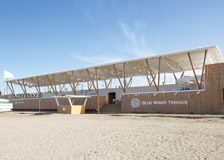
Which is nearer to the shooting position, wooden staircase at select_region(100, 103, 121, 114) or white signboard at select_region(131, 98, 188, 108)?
white signboard at select_region(131, 98, 188, 108)

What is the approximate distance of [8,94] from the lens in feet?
171

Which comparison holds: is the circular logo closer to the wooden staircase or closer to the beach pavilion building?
the beach pavilion building

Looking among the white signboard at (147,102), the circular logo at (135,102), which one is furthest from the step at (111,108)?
the white signboard at (147,102)

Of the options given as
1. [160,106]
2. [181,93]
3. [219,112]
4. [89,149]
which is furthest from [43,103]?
[89,149]

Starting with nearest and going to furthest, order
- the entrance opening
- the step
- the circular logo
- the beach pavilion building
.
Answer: the beach pavilion building → the circular logo → the step → the entrance opening

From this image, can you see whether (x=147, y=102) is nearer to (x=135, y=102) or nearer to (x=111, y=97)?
(x=135, y=102)

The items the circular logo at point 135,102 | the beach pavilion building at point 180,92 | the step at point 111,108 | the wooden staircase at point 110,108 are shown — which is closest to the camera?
the beach pavilion building at point 180,92

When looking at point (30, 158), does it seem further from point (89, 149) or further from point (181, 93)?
point (181, 93)

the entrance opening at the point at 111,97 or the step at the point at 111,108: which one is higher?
the entrance opening at the point at 111,97

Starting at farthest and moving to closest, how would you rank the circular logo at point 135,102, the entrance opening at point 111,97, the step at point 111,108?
the entrance opening at point 111,97
the step at point 111,108
the circular logo at point 135,102

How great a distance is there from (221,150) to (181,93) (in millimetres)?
14982

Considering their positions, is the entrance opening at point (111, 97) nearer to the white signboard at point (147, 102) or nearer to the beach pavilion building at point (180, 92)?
the beach pavilion building at point (180, 92)

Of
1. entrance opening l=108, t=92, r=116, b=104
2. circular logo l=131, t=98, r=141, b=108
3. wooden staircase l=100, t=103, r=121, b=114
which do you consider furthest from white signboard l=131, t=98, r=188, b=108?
entrance opening l=108, t=92, r=116, b=104

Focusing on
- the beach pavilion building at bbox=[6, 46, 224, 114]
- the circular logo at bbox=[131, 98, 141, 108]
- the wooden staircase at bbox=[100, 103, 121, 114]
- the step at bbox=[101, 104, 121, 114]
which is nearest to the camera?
the beach pavilion building at bbox=[6, 46, 224, 114]
